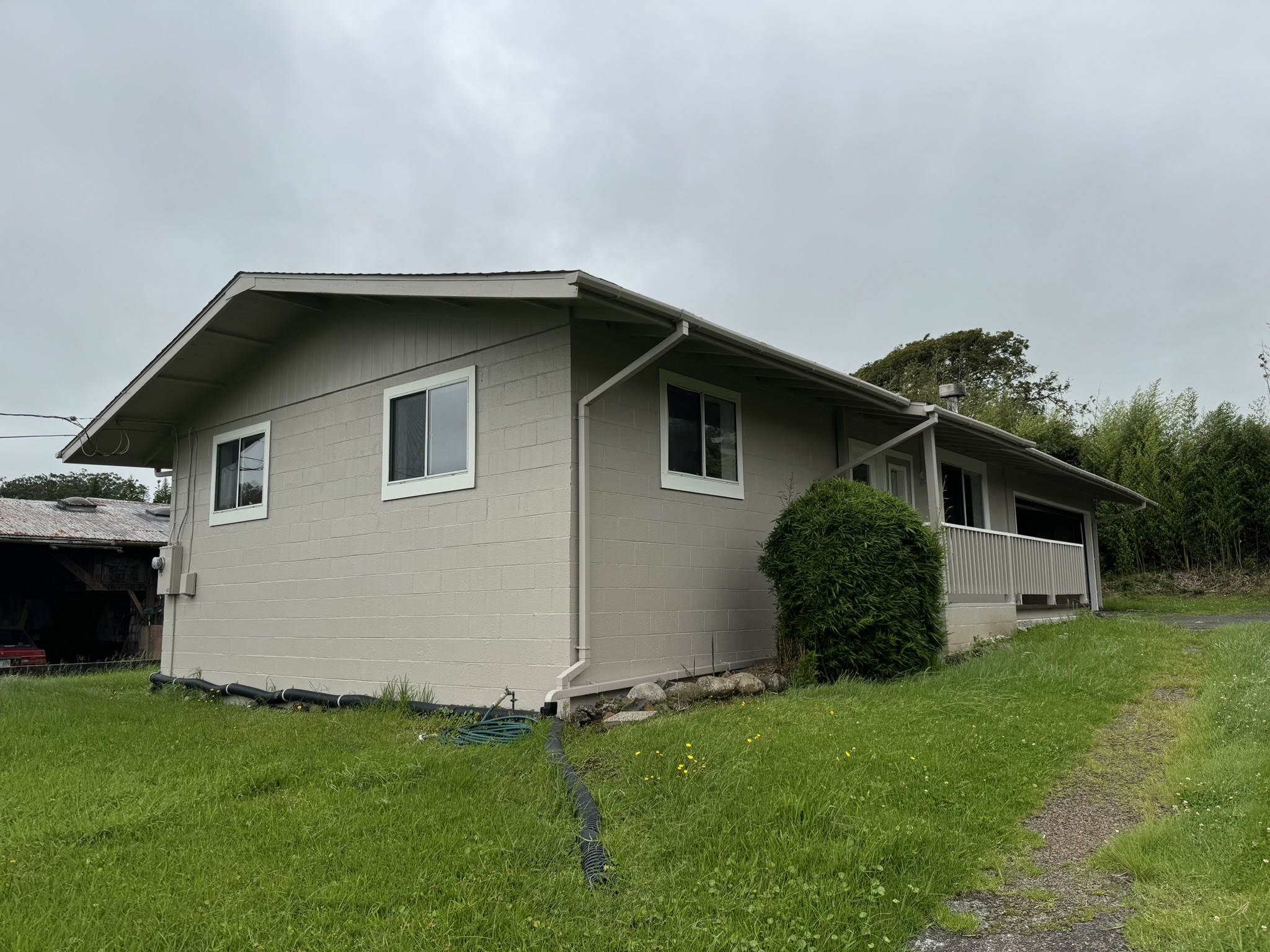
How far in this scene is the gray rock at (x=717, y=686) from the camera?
283 inches

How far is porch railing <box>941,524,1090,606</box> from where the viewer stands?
33.9ft

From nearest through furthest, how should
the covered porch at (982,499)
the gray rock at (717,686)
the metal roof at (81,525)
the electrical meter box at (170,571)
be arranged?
the gray rock at (717,686), the covered porch at (982,499), the electrical meter box at (170,571), the metal roof at (81,525)

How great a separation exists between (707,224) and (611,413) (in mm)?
15548

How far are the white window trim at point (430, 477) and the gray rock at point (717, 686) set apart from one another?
103 inches

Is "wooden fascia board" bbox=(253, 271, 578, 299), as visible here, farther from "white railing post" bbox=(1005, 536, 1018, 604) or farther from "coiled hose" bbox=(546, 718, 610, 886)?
"white railing post" bbox=(1005, 536, 1018, 604)

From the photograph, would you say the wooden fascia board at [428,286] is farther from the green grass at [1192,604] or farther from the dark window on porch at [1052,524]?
the dark window on porch at [1052,524]

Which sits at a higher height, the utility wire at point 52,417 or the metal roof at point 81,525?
the utility wire at point 52,417

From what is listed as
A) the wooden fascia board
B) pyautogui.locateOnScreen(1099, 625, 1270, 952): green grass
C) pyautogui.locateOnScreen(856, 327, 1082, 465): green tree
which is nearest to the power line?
the wooden fascia board

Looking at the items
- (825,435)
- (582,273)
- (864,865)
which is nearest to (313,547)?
(582,273)

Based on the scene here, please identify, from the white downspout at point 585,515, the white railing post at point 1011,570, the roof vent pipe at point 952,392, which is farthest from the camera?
the roof vent pipe at point 952,392

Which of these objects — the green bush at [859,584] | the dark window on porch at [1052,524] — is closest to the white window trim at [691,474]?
the green bush at [859,584]

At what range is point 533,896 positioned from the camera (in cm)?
347

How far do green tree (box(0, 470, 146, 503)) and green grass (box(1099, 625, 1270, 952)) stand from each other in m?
51.9

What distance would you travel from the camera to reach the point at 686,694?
23.5 ft
